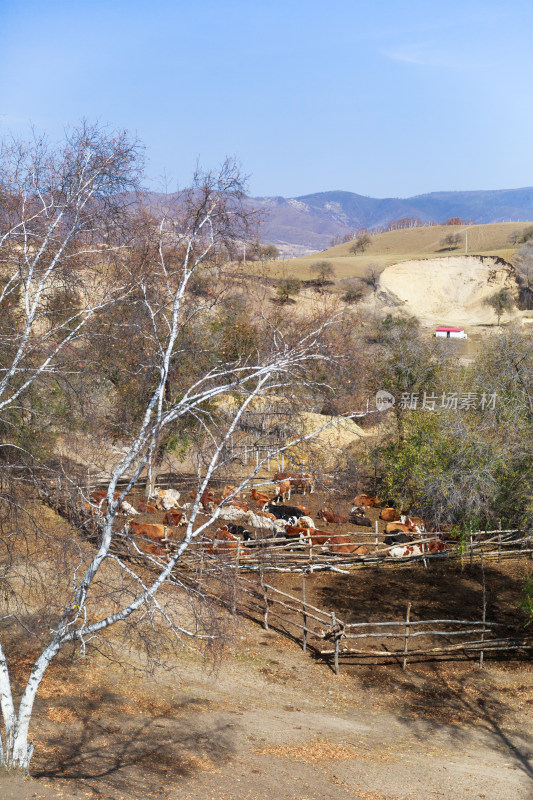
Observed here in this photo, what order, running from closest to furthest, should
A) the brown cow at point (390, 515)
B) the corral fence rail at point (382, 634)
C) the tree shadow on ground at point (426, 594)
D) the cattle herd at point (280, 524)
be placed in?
1. the corral fence rail at point (382, 634)
2. the tree shadow on ground at point (426, 594)
3. the cattle herd at point (280, 524)
4. the brown cow at point (390, 515)

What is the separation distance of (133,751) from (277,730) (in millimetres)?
2610

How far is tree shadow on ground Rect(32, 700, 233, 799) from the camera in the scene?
8.24 m

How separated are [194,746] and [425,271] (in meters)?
75.1

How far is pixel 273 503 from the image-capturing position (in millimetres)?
24312

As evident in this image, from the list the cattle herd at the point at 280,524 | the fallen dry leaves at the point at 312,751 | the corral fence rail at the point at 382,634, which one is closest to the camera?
the fallen dry leaves at the point at 312,751

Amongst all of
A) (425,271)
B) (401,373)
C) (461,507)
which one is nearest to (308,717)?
(461,507)

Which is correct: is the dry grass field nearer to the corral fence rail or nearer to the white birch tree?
the corral fence rail

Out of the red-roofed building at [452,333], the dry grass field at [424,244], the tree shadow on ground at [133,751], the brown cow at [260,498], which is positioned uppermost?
the dry grass field at [424,244]

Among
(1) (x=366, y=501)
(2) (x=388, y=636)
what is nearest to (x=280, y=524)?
(1) (x=366, y=501)

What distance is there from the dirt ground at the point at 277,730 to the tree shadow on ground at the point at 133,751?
3 cm

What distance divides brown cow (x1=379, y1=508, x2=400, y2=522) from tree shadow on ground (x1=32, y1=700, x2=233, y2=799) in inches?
532

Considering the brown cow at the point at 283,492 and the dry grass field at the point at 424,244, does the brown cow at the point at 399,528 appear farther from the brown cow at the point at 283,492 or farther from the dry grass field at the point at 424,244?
the dry grass field at the point at 424,244

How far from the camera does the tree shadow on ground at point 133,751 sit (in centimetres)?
824

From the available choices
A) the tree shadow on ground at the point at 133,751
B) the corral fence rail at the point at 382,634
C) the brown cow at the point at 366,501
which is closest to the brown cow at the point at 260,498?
the brown cow at the point at 366,501
